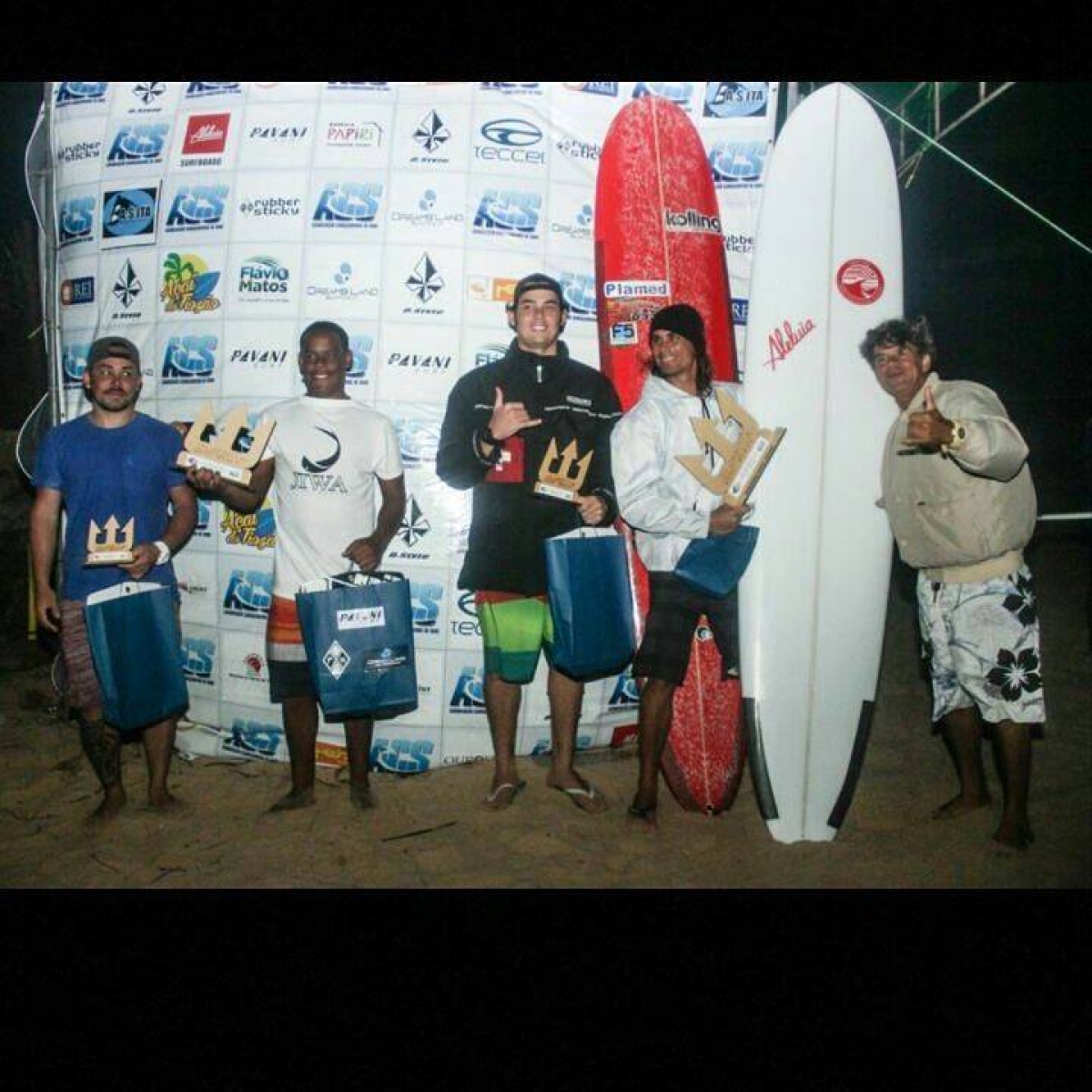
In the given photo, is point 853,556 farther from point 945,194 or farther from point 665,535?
point 945,194

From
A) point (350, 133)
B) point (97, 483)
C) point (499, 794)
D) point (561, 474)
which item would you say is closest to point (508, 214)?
point (350, 133)

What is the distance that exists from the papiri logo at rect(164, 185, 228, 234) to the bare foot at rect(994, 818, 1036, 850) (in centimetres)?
314

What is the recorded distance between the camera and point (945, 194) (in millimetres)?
6359

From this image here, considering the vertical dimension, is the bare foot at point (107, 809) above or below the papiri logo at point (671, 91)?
below

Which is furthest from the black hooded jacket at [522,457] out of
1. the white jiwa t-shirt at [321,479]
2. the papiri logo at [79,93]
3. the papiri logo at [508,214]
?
the papiri logo at [79,93]

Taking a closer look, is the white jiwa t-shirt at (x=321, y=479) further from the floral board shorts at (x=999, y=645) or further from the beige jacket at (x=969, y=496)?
the floral board shorts at (x=999, y=645)

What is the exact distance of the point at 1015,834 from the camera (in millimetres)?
2246

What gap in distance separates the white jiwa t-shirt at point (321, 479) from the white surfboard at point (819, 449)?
128 cm

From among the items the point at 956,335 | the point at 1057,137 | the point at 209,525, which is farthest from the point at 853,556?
the point at 956,335

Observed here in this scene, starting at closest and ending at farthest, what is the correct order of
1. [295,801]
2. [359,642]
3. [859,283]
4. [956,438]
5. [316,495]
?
1. [956,438]
2. [359,642]
3. [316,495]
4. [295,801]
5. [859,283]

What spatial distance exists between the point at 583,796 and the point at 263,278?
2.05 metres

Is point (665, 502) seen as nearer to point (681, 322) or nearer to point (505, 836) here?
point (681, 322)

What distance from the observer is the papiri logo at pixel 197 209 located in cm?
278

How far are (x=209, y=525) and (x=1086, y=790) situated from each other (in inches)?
122
